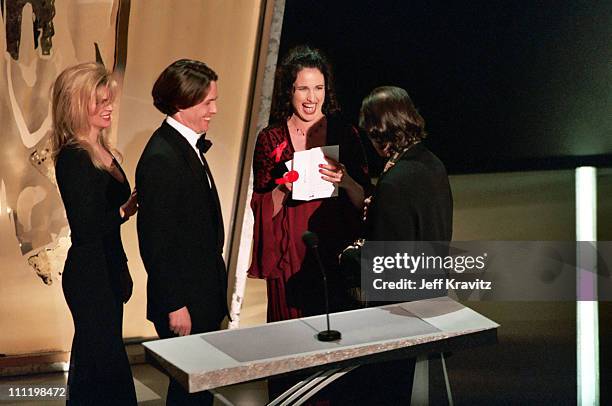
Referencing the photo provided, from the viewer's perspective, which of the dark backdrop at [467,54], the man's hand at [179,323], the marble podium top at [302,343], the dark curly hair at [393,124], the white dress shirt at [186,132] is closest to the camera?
the marble podium top at [302,343]

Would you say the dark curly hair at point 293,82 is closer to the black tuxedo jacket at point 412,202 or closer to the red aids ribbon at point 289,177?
the red aids ribbon at point 289,177

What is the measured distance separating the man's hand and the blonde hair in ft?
2.21

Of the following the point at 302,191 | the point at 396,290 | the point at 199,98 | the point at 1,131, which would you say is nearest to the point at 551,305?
the point at 396,290

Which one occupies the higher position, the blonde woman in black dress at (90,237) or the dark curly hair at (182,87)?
the dark curly hair at (182,87)

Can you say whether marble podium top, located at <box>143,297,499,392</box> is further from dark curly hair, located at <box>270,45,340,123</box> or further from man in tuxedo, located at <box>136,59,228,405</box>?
dark curly hair, located at <box>270,45,340,123</box>

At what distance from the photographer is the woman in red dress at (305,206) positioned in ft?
13.3

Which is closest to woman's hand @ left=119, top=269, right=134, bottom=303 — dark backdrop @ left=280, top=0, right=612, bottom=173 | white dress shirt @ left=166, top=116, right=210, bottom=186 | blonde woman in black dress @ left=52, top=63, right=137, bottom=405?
blonde woman in black dress @ left=52, top=63, right=137, bottom=405

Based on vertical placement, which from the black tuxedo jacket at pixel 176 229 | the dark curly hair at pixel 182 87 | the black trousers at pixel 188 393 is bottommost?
the black trousers at pixel 188 393

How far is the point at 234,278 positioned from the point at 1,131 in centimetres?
138

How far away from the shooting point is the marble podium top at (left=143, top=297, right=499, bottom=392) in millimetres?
2471

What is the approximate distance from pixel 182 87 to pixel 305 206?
837mm

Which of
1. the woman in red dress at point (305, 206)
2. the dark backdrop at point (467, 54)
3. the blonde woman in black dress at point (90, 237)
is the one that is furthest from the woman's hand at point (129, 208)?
the dark backdrop at point (467, 54)

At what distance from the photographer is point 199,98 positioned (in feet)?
11.7

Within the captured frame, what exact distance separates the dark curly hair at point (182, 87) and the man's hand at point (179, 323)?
796 mm
